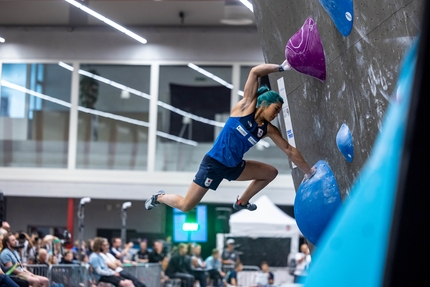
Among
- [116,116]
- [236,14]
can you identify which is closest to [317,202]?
[236,14]

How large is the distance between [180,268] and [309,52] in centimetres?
1178

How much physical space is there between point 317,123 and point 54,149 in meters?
17.4

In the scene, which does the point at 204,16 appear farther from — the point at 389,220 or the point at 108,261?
the point at 389,220

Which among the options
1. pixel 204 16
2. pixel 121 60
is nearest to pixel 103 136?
Answer: pixel 121 60

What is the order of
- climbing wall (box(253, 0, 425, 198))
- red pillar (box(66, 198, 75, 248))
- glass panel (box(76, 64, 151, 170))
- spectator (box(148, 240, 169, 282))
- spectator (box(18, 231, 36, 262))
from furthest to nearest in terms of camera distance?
1. glass panel (box(76, 64, 151, 170))
2. red pillar (box(66, 198, 75, 248))
3. spectator (box(148, 240, 169, 282))
4. spectator (box(18, 231, 36, 262))
5. climbing wall (box(253, 0, 425, 198))

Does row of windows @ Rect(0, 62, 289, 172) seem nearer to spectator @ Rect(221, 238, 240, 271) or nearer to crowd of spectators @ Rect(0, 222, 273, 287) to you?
spectator @ Rect(221, 238, 240, 271)

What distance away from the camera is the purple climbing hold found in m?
4.60

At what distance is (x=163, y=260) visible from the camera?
52.7ft

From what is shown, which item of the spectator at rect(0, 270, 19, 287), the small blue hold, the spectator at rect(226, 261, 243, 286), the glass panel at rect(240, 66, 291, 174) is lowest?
the spectator at rect(226, 261, 243, 286)

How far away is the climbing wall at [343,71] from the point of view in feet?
11.3

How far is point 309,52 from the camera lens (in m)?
4.63

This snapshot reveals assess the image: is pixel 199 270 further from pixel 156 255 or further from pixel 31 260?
pixel 31 260

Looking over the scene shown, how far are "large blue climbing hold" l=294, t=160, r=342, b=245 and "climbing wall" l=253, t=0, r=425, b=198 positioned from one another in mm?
67

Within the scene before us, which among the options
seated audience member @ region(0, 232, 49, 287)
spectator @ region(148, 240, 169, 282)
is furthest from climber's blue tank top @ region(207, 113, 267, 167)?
spectator @ region(148, 240, 169, 282)
